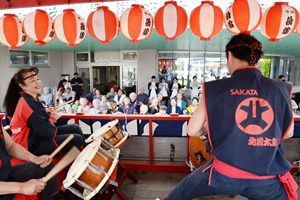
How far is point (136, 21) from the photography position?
10.9 ft

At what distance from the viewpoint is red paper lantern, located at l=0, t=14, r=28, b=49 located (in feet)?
12.0

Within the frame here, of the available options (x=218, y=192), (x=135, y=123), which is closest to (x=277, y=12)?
(x=135, y=123)

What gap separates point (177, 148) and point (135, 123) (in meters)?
0.61

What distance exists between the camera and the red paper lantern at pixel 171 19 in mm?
3219

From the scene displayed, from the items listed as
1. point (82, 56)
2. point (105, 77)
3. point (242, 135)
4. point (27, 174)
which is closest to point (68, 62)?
point (82, 56)

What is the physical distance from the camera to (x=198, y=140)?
8.05 feet

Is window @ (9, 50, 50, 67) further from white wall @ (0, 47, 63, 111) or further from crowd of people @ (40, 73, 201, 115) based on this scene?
crowd of people @ (40, 73, 201, 115)

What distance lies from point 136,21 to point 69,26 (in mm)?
1021

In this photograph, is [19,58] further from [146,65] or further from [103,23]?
[103,23]

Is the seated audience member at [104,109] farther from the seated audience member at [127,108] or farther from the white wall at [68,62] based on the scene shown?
the white wall at [68,62]

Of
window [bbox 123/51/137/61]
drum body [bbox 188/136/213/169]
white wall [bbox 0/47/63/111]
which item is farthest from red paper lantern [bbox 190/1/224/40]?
white wall [bbox 0/47/63/111]

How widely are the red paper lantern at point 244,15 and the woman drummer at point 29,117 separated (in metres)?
2.58

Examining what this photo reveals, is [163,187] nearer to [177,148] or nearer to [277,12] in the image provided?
[177,148]

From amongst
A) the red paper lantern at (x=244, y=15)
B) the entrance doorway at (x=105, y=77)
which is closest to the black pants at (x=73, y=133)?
the red paper lantern at (x=244, y=15)
